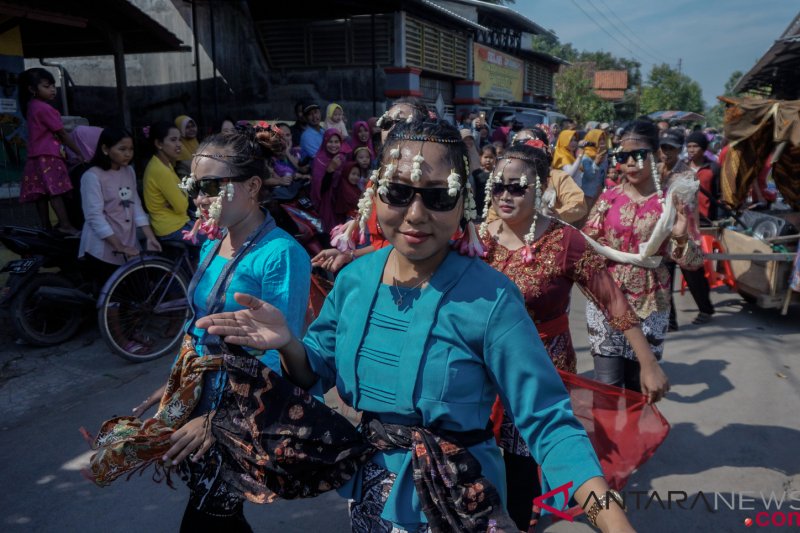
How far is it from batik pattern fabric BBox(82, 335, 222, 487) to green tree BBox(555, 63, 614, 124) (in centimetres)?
3299

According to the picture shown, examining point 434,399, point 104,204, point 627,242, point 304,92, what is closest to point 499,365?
point 434,399

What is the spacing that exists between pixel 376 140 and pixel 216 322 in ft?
19.5

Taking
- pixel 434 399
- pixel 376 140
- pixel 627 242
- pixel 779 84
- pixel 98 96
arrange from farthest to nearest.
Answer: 1. pixel 779 84
2. pixel 98 96
3. pixel 376 140
4. pixel 627 242
5. pixel 434 399

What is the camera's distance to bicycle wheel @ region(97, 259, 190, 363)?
5.06 m

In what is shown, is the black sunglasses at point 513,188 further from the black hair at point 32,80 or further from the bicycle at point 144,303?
the black hair at point 32,80

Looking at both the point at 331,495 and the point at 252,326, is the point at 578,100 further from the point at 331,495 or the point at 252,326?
the point at 252,326

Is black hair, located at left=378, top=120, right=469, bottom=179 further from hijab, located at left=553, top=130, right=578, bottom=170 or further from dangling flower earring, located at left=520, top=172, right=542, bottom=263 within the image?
hijab, located at left=553, top=130, right=578, bottom=170

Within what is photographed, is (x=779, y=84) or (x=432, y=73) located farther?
(x=779, y=84)

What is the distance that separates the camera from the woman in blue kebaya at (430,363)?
1580mm

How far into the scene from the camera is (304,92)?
1432 centimetres

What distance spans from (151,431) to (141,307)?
3479 millimetres

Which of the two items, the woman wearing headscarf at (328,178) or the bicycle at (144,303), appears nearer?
the bicycle at (144,303)

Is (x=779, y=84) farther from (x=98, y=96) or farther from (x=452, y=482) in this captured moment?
(x=452, y=482)

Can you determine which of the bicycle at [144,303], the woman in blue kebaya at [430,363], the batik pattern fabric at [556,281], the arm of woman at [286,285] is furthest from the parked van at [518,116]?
the woman in blue kebaya at [430,363]
